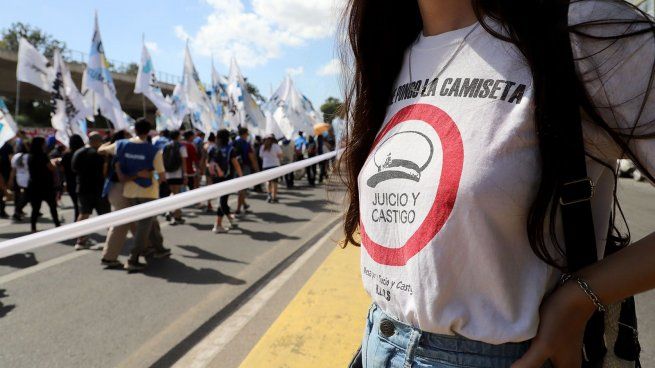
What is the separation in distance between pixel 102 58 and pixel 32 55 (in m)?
1.88

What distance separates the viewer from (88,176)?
262 inches

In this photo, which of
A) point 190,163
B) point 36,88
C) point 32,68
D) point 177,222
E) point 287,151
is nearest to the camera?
point 177,222

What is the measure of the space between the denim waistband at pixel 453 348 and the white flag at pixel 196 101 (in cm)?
1492

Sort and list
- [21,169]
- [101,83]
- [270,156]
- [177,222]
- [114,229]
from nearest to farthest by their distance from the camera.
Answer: [114,229]
[177,222]
[21,169]
[270,156]
[101,83]

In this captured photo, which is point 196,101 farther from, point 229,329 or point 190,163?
point 229,329

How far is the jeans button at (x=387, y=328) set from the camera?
991mm

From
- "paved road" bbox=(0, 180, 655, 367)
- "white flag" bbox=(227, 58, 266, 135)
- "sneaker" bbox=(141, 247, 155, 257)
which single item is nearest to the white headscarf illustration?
"paved road" bbox=(0, 180, 655, 367)

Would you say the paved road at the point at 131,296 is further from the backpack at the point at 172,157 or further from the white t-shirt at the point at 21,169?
the white t-shirt at the point at 21,169

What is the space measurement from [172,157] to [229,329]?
5519mm

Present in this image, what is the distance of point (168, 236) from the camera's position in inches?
294

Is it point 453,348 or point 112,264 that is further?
point 112,264

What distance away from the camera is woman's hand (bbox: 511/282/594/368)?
80 centimetres

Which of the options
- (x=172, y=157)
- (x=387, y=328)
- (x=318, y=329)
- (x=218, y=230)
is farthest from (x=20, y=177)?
(x=387, y=328)

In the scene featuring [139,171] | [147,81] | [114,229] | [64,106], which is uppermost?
[147,81]
